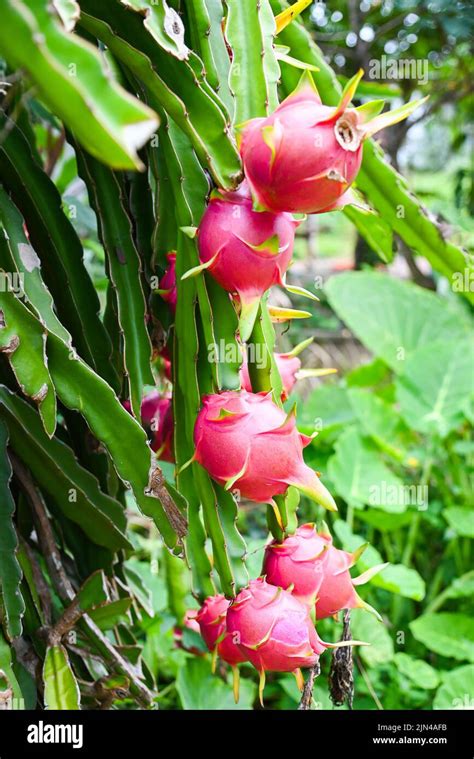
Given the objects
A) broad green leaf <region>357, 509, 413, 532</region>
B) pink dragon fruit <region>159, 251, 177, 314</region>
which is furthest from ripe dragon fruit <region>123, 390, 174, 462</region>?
broad green leaf <region>357, 509, 413, 532</region>

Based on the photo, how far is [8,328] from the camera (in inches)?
20.7

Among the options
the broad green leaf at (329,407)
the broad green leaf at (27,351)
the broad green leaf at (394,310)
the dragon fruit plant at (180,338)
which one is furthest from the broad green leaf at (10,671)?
the broad green leaf at (394,310)

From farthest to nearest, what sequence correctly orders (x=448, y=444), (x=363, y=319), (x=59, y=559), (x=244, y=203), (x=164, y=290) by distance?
(x=363, y=319)
(x=448, y=444)
(x=59, y=559)
(x=164, y=290)
(x=244, y=203)

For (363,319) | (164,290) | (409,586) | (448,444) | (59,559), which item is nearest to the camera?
(164,290)

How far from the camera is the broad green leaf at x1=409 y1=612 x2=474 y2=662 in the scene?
4.68ft

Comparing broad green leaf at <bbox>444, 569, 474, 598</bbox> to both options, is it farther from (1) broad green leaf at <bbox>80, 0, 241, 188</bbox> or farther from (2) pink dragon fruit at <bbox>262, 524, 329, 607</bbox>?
(1) broad green leaf at <bbox>80, 0, 241, 188</bbox>

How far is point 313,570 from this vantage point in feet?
1.78

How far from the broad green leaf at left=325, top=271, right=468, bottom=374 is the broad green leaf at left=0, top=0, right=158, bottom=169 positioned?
1.91m

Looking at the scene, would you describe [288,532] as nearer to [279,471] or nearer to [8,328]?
[279,471]

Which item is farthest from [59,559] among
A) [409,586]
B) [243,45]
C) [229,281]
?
[409,586]

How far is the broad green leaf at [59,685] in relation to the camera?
63 cm

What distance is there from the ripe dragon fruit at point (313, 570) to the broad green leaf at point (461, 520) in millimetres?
1084

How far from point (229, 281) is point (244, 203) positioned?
0.05 m

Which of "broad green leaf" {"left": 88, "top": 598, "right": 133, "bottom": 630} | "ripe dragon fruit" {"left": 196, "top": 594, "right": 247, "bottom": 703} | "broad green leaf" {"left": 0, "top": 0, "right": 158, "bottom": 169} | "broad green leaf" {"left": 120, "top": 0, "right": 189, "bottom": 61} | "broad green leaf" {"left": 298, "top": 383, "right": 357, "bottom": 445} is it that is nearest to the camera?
"broad green leaf" {"left": 0, "top": 0, "right": 158, "bottom": 169}
